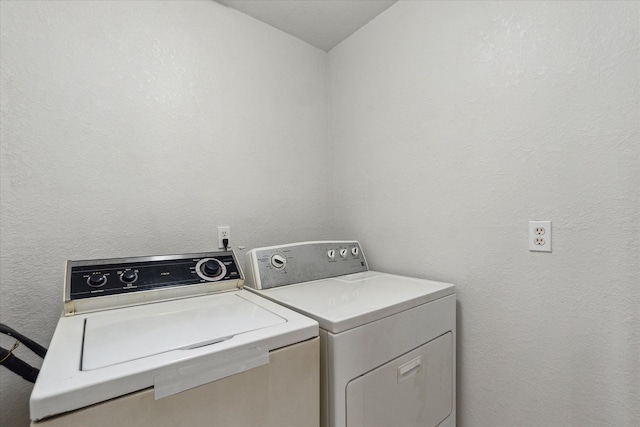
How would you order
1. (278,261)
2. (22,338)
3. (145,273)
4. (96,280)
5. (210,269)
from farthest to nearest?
(278,261) < (210,269) < (145,273) < (96,280) < (22,338)

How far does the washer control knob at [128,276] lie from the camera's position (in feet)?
3.73

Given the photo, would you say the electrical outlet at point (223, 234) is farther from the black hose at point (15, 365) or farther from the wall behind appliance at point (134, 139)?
the black hose at point (15, 365)

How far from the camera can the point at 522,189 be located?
1194 mm

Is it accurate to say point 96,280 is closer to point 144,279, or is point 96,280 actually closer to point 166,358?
point 144,279

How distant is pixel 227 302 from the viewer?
3.79 feet

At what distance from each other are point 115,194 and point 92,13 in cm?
77

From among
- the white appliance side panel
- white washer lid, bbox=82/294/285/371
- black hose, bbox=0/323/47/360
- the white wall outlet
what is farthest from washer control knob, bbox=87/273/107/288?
the white wall outlet

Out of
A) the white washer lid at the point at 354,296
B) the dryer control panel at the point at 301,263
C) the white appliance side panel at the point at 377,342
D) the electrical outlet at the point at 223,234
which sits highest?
the electrical outlet at the point at 223,234

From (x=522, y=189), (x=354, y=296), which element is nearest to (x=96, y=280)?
(x=354, y=296)

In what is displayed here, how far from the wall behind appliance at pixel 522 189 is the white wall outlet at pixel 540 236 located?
25 millimetres

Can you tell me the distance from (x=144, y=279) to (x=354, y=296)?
822mm

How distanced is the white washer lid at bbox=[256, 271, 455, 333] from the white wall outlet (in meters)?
0.37

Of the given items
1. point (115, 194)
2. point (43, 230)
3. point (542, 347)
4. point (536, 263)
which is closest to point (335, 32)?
point (115, 194)

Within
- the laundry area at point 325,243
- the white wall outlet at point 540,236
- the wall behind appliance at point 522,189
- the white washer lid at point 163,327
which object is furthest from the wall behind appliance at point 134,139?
the white wall outlet at point 540,236
